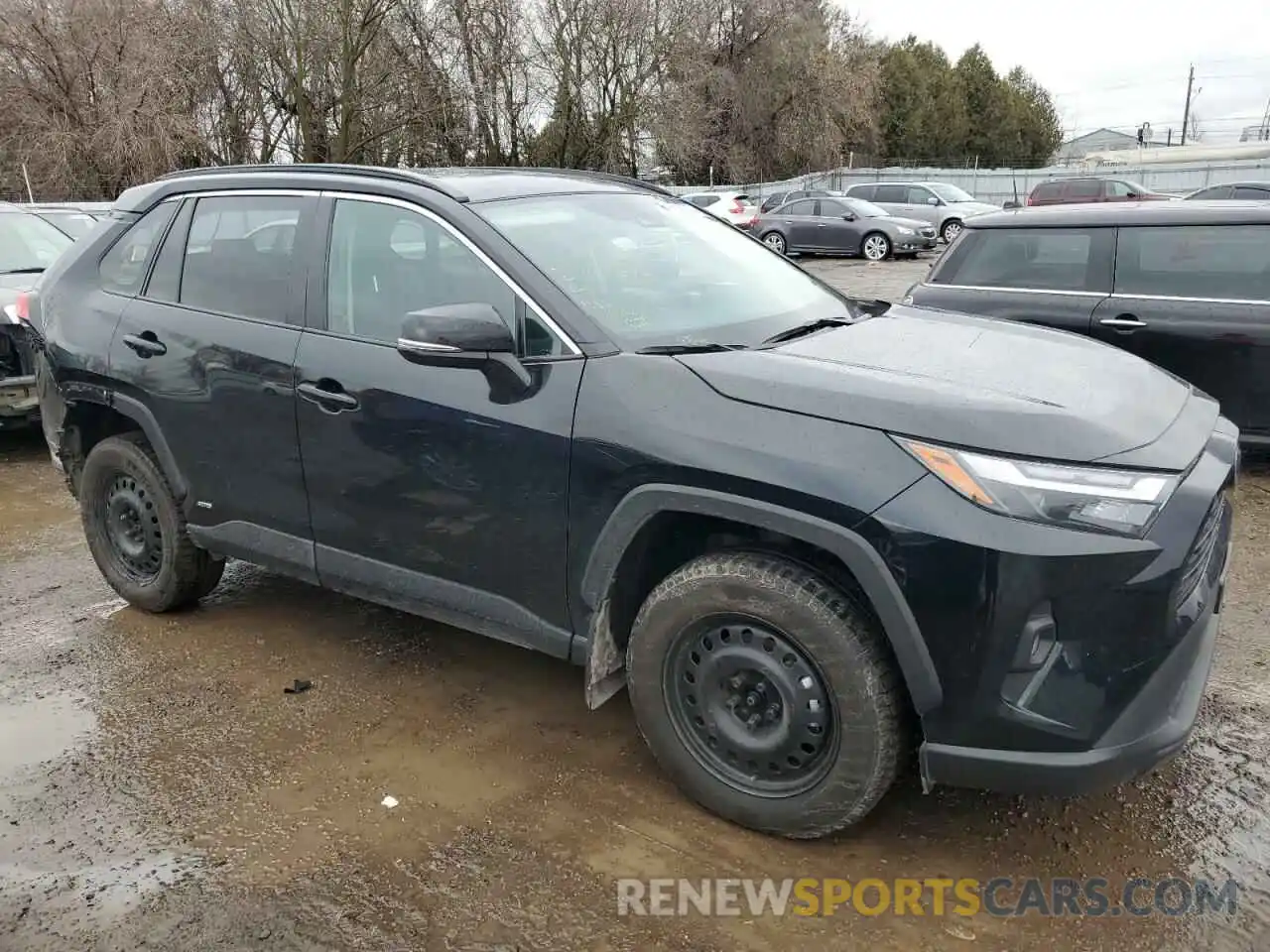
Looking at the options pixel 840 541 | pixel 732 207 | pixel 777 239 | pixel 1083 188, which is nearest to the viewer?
pixel 840 541

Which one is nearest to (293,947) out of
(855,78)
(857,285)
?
(857,285)

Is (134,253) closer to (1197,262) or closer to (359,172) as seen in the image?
(359,172)

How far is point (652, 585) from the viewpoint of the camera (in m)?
2.93

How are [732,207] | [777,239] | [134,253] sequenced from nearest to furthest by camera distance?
1. [134,253]
2. [777,239]
3. [732,207]

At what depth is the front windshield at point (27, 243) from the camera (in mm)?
7675

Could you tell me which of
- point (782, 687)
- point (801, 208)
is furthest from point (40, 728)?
point (801, 208)

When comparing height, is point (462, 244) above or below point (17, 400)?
above

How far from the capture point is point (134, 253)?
4070 mm

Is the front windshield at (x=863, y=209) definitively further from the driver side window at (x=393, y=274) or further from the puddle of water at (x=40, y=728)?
the puddle of water at (x=40, y=728)

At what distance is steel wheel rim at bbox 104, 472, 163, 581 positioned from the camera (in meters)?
4.14

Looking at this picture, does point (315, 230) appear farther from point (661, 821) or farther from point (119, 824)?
point (661, 821)

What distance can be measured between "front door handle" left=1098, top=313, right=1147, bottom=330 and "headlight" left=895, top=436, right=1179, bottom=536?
3.70 meters

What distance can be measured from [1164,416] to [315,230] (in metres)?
2.76

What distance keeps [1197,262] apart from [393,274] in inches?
181
